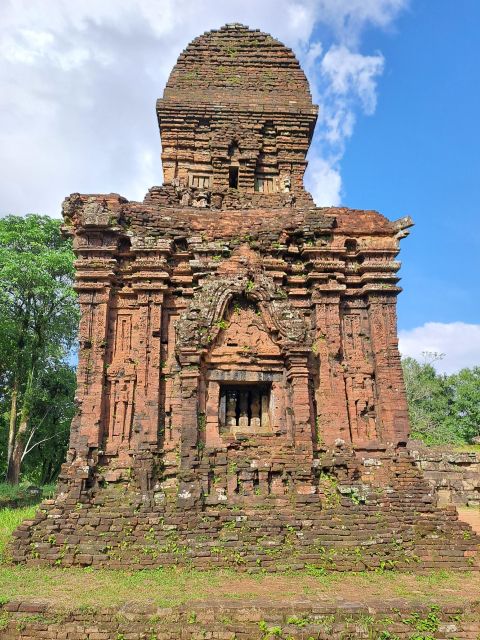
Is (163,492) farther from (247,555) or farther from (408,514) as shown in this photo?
(408,514)

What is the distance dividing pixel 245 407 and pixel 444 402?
30274 mm

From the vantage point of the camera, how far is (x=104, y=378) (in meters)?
10.6

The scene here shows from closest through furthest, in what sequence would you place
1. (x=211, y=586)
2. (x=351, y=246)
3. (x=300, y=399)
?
(x=211, y=586) → (x=300, y=399) → (x=351, y=246)

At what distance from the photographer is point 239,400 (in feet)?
35.9

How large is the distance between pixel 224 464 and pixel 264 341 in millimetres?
2779

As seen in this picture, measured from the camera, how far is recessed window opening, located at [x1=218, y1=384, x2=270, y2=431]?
1066 centimetres

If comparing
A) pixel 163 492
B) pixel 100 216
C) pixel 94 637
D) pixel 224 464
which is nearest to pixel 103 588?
pixel 94 637

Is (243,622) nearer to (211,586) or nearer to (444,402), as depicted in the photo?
(211,586)

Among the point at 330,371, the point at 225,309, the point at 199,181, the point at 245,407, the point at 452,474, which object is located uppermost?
the point at 199,181

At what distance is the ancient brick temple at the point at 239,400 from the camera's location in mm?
8797

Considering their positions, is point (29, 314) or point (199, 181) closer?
point (199, 181)

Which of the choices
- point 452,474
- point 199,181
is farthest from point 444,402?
point 199,181

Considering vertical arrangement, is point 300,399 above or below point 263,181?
below

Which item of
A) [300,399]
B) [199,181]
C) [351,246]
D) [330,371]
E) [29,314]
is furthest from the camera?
[29,314]
